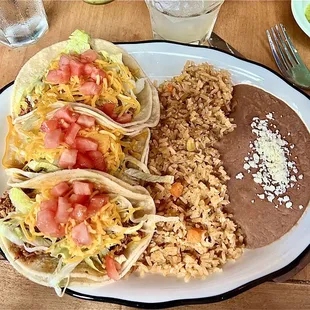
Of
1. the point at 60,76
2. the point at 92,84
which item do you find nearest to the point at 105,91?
the point at 92,84

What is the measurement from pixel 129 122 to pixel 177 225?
0.37m

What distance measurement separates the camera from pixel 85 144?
5.10ft

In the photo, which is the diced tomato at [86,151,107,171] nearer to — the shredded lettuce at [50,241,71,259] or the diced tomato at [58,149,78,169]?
the diced tomato at [58,149,78,169]

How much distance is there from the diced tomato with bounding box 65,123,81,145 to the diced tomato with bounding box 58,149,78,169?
1.2 inches

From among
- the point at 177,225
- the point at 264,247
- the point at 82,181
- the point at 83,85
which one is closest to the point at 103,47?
the point at 83,85

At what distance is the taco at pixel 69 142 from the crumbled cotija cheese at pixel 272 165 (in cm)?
41

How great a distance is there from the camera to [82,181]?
1516 millimetres

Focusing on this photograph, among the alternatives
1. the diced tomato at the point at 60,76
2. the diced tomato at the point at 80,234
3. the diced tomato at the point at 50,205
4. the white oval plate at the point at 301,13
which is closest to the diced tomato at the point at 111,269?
the diced tomato at the point at 80,234

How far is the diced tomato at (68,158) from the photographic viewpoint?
1.52 meters

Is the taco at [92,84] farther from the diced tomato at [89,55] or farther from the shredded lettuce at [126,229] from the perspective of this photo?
the shredded lettuce at [126,229]

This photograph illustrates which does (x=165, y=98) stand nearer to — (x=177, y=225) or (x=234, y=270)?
(x=177, y=225)

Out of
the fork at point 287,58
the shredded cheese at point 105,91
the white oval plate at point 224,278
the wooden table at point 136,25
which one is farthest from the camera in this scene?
the wooden table at point 136,25

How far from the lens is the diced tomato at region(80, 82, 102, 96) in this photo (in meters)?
1.64

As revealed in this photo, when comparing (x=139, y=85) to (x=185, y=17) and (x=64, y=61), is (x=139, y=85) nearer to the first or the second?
(x=64, y=61)
